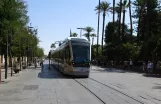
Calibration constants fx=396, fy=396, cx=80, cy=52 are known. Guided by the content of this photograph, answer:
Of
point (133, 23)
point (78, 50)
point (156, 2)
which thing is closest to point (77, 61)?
point (78, 50)

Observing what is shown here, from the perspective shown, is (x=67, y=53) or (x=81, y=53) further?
(x=67, y=53)

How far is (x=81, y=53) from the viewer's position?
36.1m

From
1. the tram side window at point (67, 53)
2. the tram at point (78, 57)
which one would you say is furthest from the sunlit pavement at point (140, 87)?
the tram side window at point (67, 53)

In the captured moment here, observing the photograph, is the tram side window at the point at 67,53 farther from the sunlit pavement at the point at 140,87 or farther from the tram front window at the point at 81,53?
the sunlit pavement at the point at 140,87

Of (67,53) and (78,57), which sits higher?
(67,53)

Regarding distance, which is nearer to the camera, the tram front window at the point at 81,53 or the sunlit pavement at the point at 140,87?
the sunlit pavement at the point at 140,87

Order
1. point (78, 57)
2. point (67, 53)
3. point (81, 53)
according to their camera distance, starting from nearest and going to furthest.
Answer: point (78, 57) < point (81, 53) < point (67, 53)

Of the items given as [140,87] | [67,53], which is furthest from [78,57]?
[140,87]

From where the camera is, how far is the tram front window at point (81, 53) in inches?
1409

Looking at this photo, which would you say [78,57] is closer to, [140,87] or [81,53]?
[81,53]

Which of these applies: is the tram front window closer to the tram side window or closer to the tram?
the tram

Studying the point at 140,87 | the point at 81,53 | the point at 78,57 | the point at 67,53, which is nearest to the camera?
the point at 140,87

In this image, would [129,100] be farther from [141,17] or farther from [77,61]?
[141,17]

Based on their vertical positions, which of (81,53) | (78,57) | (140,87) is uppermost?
(81,53)
